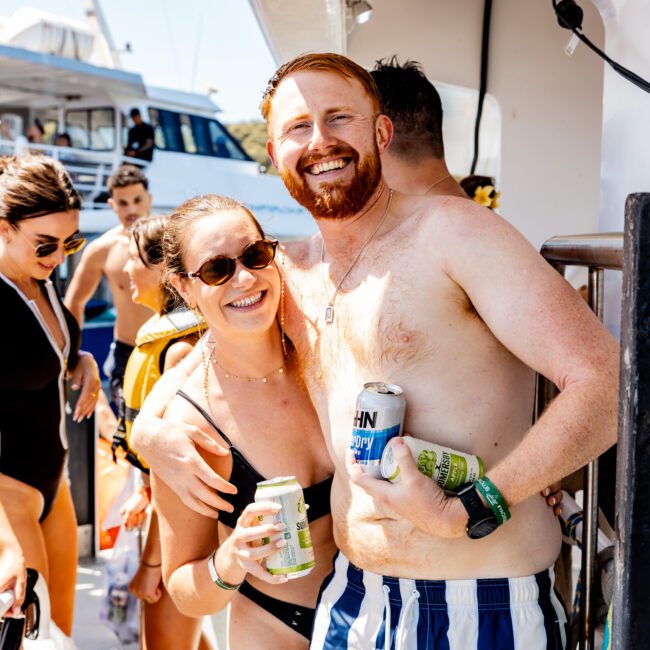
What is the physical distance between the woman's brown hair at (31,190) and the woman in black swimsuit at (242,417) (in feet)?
4.00

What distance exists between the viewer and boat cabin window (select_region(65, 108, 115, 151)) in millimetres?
19141

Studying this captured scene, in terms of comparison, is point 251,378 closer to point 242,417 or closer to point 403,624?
point 242,417

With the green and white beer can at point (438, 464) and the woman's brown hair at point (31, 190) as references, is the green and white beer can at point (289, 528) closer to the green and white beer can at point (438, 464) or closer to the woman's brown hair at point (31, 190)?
the green and white beer can at point (438, 464)

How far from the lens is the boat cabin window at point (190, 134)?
2022 cm

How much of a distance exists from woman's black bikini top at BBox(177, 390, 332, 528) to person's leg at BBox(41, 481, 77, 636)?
1.56 metres

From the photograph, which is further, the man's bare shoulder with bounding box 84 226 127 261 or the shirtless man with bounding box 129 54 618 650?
Answer: the man's bare shoulder with bounding box 84 226 127 261

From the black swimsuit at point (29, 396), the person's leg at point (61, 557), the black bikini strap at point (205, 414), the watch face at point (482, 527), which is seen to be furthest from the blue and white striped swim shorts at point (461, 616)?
the person's leg at point (61, 557)

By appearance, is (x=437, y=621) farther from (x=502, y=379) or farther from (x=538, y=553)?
(x=502, y=379)

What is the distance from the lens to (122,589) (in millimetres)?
3398

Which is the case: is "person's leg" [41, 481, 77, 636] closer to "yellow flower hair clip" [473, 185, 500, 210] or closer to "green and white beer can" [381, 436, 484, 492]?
"green and white beer can" [381, 436, 484, 492]

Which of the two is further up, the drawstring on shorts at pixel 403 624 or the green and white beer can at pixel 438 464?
the green and white beer can at pixel 438 464

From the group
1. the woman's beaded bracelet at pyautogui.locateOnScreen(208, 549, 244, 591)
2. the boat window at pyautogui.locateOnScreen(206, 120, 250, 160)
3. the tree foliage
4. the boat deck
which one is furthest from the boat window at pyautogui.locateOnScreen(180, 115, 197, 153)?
the tree foliage

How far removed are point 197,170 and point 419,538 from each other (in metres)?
20.0

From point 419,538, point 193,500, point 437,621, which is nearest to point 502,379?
point 419,538
